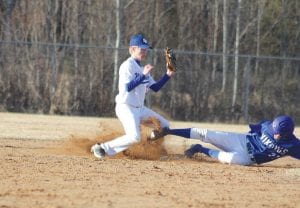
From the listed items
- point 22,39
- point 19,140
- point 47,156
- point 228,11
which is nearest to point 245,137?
point 47,156

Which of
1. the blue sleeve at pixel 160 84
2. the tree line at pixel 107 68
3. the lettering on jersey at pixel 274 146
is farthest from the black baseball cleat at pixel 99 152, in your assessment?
the tree line at pixel 107 68

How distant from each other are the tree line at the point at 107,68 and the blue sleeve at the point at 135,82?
12.8 meters

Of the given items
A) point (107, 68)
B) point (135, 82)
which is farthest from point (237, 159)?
point (107, 68)

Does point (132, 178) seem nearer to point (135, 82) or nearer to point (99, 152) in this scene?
point (135, 82)

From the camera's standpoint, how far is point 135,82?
38.2 ft

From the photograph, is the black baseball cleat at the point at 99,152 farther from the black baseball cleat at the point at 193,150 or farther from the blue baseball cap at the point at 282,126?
the blue baseball cap at the point at 282,126

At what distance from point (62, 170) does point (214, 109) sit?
1536cm

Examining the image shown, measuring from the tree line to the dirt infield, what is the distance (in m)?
9.90

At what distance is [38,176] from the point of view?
9.98 meters

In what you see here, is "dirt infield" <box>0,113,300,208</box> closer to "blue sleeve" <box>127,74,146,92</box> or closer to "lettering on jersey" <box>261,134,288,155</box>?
"lettering on jersey" <box>261,134,288,155</box>

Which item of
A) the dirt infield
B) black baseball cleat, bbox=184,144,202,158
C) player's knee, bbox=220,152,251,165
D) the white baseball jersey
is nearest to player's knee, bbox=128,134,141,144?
the dirt infield

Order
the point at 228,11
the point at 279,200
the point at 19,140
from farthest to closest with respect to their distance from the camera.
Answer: the point at 228,11 < the point at 19,140 < the point at 279,200

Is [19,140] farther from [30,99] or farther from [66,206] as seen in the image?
[30,99]

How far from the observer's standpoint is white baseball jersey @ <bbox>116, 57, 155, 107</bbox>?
11875 millimetres
